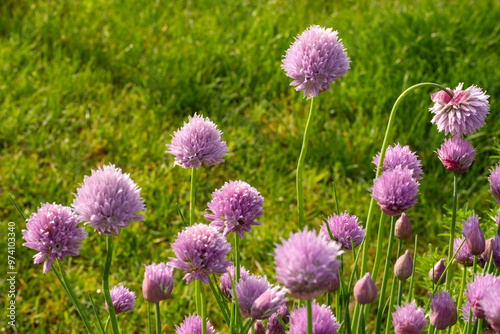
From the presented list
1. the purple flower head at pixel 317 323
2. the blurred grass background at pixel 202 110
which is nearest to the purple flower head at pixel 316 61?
the purple flower head at pixel 317 323

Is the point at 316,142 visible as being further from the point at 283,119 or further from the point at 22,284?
the point at 22,284

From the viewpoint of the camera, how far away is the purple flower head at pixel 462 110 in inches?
41.7

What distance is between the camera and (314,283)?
26.9 inches

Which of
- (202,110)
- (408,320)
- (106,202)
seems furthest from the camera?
(202,110)

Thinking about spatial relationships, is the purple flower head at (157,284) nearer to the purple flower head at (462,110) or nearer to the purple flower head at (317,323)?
the purple flower head at (317,323)

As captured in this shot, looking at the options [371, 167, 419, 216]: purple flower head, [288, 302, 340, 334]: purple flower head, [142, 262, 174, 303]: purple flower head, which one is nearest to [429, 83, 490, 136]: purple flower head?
[371, 167, 419, 216]: purple flower head

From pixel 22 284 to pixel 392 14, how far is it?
2.35 m

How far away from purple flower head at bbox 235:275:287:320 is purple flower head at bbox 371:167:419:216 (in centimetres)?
24

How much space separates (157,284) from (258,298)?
0.59 ft

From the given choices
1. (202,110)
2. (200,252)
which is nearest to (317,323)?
(200,252)

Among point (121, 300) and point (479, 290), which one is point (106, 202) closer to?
point (121, 300)

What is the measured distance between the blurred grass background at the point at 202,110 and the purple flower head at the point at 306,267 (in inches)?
55.4

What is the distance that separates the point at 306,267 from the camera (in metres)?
0.68

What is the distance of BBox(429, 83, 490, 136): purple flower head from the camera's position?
1.06m
